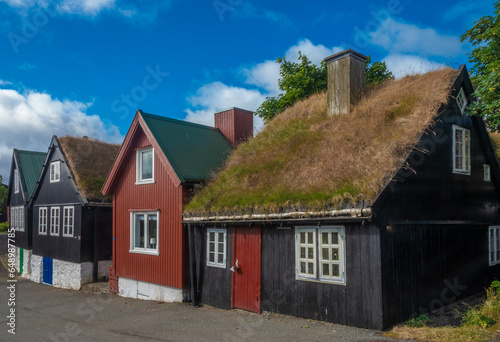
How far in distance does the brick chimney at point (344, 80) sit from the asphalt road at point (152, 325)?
7624mm

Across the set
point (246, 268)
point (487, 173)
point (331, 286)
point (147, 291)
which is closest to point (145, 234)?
point (147, 291)

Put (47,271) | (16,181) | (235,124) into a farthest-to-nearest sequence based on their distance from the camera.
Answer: (16,181) → (47,271) → (235,124)

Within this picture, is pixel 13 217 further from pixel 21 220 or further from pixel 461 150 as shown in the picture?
pixel 461 150

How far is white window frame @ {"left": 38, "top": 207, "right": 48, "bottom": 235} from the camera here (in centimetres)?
2434

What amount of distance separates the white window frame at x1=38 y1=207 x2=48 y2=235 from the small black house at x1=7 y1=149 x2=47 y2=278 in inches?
78.1

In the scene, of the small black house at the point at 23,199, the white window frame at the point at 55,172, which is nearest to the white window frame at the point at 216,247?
the white window frame at the point at 55,172

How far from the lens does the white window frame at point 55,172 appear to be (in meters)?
23.0

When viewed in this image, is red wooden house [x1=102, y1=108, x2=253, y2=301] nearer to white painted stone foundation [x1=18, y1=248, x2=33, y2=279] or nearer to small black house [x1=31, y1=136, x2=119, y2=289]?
small black house [x1=31, y1=136, x2=119, y2=289]

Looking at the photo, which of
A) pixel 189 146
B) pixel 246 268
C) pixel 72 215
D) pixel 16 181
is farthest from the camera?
pixel 16 181

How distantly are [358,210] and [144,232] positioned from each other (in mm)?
9999

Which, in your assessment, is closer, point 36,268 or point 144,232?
point 144,232

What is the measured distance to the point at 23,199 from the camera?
28.0 m

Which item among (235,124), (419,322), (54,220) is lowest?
(419,322)

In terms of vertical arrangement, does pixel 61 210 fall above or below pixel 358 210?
below
